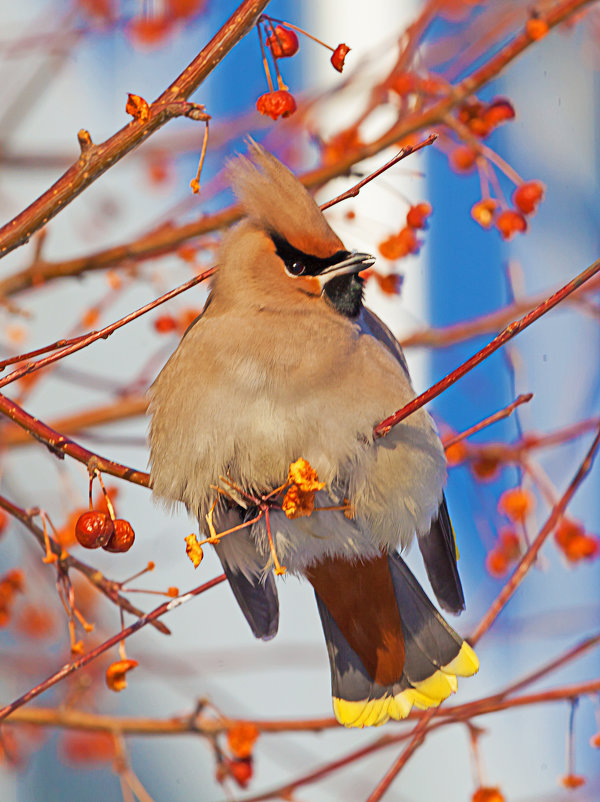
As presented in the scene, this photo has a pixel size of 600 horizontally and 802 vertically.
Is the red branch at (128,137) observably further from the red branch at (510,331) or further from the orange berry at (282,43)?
the red branch at (510,331)

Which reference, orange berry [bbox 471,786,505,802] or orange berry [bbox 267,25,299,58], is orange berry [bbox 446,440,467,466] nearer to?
orange berry [bbox 471,786,505,802]

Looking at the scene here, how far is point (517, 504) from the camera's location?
219cm

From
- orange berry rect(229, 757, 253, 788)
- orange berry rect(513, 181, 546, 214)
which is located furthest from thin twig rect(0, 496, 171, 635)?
orange berry rect(513, 181, 546, 214)

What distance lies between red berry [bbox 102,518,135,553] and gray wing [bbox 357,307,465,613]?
2.33 ft

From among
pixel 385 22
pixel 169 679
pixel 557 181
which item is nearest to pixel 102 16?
pixel 385 22

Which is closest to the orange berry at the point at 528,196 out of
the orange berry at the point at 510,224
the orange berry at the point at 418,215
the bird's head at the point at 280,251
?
the orange berry at the point at 510,224

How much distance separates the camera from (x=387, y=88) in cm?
205

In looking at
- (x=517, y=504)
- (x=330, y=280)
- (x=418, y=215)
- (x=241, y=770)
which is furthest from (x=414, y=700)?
(x=418, y=215)

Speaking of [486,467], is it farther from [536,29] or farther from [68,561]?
[68,561]

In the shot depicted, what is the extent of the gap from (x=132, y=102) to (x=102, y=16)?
5.14 feet

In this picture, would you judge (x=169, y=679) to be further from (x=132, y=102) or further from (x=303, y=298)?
(x=132, y=102)

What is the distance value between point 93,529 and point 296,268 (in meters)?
0.67

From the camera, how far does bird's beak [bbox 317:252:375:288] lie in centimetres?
164

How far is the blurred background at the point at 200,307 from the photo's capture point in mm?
2824
